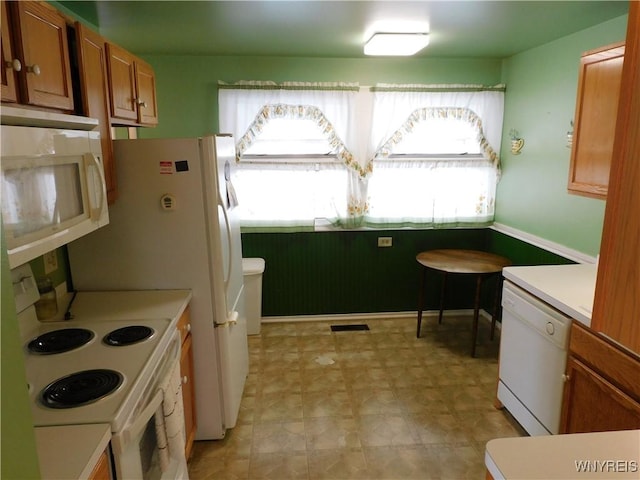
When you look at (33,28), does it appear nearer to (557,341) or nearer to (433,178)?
(557,341)

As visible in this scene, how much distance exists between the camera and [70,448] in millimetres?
1148

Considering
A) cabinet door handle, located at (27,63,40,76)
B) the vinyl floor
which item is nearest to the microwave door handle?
cabinet door handle, located at (27,63,40,76)

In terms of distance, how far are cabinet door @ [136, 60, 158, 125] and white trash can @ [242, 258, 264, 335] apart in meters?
1.43

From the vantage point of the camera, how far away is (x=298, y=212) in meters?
3.85

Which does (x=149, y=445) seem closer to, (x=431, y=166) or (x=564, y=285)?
(x=564, y=285)

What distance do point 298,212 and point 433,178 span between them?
122cm

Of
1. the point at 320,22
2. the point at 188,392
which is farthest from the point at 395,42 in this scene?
the point at 188,392

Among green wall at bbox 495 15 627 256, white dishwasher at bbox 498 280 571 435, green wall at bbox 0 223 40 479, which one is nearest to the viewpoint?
Answer: green wall at bbox 0 223 40 479

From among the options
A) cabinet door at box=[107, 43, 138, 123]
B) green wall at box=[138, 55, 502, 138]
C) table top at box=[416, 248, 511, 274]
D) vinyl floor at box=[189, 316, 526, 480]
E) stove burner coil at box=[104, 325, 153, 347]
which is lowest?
vinyl floor at box=[189, 316, 526, 480]

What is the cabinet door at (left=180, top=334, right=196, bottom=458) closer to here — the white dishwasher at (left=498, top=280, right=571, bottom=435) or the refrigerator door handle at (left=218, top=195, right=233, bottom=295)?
the refrigerator door handle at (left=218, top=195, right=233, bottom=295)

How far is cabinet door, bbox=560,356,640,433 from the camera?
1684mm

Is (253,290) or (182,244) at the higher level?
(182,244)

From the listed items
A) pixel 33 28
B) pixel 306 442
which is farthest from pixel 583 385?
pixel 33 28

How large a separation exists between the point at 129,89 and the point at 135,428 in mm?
1644
